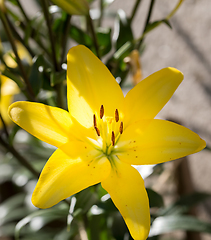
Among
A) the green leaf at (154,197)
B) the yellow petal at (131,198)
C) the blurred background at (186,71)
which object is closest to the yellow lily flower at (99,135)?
the yellow petal at (131,198)

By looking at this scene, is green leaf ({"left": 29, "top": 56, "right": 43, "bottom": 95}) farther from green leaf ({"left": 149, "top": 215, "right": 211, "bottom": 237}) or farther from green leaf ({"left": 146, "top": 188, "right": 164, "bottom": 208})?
green leaf ({"left": 149, "top": 215, "right": 211, "bottom": 237})

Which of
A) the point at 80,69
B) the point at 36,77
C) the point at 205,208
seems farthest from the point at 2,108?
the point at 205,208

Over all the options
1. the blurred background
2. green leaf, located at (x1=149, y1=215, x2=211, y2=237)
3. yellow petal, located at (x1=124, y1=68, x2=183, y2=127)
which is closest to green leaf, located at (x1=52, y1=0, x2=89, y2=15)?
yellow petal, located at (x1=124, y1=68, x2=183, y2=127)

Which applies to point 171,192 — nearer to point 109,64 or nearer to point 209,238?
point 209,238

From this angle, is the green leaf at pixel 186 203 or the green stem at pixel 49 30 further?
the green leaf at pixel 186 203

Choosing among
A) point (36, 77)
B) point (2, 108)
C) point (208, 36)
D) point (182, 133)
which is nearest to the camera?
point (182, 133)

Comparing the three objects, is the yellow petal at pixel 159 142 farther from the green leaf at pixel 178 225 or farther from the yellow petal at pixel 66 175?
the green leaf at pixel 178 225
